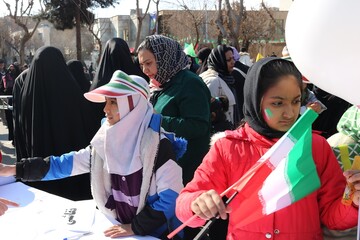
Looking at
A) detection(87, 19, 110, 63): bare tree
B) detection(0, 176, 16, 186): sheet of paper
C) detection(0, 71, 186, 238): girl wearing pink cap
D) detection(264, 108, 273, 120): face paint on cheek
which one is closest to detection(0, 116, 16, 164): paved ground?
detection(0, 176, 16, 186): sheet of paper

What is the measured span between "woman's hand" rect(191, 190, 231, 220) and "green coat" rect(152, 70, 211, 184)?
132 cm

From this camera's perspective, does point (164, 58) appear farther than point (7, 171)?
Yes

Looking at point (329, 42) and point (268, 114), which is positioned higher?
point (329, 42)

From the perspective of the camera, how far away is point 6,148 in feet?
25.2

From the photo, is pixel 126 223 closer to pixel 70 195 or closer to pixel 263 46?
pixel 70 195

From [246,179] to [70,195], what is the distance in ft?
6.64

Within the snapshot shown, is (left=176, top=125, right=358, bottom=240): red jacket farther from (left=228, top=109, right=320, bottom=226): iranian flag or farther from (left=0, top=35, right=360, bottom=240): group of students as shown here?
(left=228, top=109, right=320, bottom=226): iranian flag

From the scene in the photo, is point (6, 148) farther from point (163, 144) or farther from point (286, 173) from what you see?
point (286, 173)

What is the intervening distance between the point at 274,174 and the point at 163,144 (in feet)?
2.61

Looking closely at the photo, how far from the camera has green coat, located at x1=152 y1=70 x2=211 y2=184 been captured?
2.59 meters

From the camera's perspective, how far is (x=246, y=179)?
4.51 feet

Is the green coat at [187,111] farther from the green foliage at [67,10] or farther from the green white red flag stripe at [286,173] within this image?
the green foliage at [67,10]

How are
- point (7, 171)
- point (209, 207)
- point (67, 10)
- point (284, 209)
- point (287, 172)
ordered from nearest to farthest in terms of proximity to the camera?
point (209, 207), point (287, 172), point (284, 209), point (7, 171), point (67, 10)

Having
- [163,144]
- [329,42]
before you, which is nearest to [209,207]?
[329,42]
